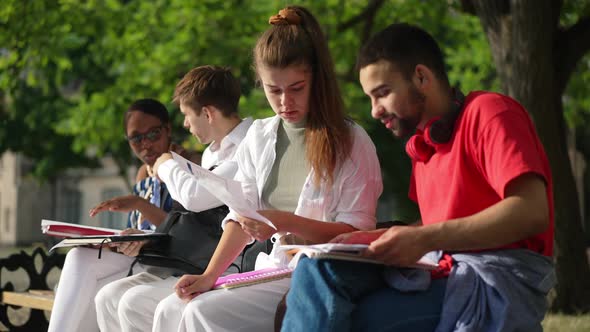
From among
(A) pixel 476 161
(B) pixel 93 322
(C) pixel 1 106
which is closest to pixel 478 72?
(B) pixel 93 322

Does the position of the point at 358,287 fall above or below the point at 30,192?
above

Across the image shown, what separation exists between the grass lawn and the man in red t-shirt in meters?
4.44

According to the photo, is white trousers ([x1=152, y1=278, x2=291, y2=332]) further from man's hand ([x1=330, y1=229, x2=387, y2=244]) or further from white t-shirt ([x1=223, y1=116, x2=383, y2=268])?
man's hand ([x1=330, y1=229, x2=387, y2=244])

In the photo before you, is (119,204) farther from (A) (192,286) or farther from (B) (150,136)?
(A) (192,286)

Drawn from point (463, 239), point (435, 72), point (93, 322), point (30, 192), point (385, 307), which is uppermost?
point (435, 72)

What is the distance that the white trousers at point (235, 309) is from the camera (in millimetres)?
3279

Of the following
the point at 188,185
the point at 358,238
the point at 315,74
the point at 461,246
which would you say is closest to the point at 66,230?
the point at 188,185

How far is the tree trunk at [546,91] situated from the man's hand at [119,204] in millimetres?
3891

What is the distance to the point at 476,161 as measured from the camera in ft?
8.96

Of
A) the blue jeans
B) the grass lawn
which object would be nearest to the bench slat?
the blue jeans

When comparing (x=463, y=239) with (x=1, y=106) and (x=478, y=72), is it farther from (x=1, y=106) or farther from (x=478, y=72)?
(x=1, y=106)

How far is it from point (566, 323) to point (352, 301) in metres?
5.12

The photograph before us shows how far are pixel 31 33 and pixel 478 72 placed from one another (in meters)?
Answer: 7.45

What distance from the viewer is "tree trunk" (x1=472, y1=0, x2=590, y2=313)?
24.1 ft
